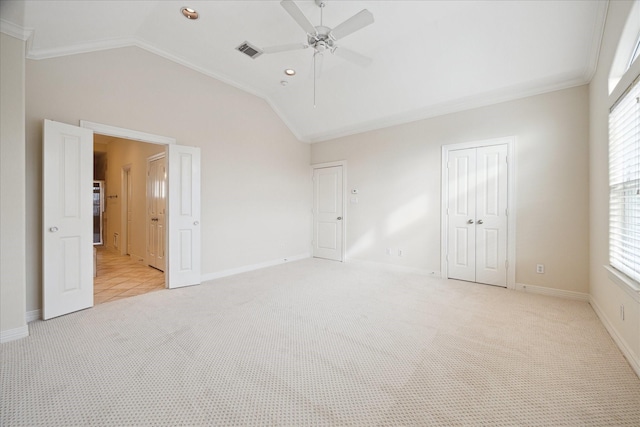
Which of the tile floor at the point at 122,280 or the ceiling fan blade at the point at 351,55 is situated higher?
the ceiling fan blade at the point at 351,55

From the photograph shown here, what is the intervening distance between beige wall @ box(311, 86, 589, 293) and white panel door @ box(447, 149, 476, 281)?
0.23 meters

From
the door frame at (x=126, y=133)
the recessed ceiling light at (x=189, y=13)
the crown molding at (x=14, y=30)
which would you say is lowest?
the door frame at (x=126, y=133)

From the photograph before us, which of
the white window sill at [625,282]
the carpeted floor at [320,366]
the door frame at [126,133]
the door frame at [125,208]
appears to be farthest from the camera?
the door frame at [125,208]

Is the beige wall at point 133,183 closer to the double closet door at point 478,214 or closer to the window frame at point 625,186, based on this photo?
the double closet door at point 478,214

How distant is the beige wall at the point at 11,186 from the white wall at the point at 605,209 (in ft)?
16.2

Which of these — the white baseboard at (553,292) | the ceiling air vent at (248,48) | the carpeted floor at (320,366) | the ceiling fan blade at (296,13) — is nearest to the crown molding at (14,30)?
the ceiling air vent at (248,48)

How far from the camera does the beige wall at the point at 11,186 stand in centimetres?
222

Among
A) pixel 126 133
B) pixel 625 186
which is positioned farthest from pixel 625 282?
pixel 126 133

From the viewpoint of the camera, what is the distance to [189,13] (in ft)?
9.56

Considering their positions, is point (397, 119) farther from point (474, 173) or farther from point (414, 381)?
point (414, 381)

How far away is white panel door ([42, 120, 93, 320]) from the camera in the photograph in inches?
106

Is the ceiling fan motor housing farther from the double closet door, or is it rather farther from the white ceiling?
the double closet door

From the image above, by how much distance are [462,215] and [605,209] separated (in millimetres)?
1643

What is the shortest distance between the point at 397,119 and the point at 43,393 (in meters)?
5.30
